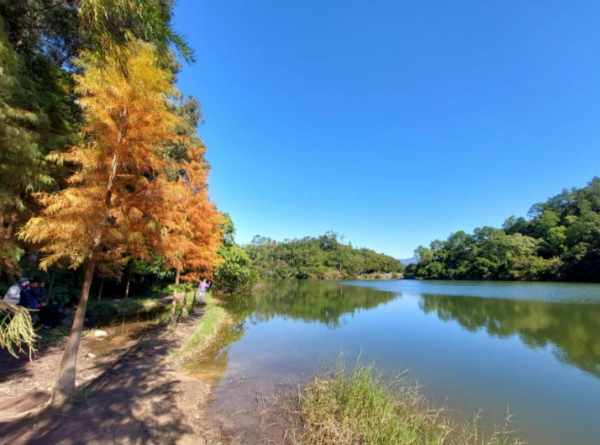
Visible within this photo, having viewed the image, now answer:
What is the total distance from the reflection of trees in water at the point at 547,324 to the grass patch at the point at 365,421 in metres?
6.74

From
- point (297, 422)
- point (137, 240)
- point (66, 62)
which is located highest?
point (66, 62)

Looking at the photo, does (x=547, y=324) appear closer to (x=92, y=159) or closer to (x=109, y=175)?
(x=109, y=175)

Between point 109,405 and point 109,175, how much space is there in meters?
4.08

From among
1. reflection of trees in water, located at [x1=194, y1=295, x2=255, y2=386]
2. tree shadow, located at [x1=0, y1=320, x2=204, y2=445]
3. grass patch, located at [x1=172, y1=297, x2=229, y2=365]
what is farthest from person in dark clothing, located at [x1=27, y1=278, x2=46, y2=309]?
reflection of trees in water, located at [x1=194, y1=295, x2=255, y2=386]

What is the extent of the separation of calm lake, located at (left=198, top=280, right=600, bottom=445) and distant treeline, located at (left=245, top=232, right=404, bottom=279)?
58616 millimetres

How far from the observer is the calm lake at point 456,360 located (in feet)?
19.9

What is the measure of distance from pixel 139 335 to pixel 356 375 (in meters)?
8.18

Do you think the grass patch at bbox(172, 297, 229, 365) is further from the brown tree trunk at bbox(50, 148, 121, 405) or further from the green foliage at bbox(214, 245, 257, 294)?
the green foliage at bbox(214, 245, 257, 294)

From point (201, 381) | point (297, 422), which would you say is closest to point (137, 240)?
point (201, 381)

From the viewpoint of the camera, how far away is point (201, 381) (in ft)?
22.8

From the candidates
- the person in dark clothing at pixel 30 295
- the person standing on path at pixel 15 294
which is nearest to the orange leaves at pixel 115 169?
the person in dark clothing at pixel 30 295

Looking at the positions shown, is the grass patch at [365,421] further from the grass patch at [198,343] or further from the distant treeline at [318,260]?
the distant treeline at [318,260]

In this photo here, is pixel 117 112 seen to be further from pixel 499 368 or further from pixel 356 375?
pixel 499 368

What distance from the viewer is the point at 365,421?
194 inches
